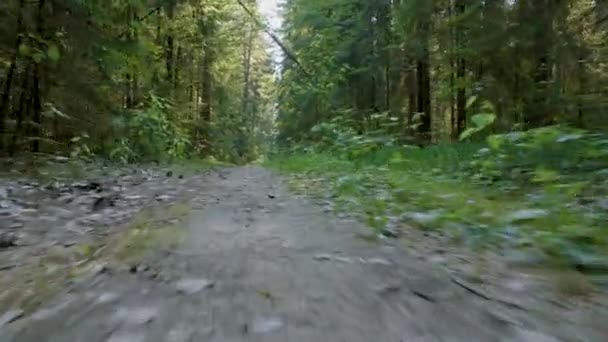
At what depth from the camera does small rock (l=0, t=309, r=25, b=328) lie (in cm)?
177

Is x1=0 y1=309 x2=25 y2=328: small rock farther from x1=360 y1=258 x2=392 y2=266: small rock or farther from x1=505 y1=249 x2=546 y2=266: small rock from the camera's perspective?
x1=505 y1=249 x2=546 y2=266: small rock

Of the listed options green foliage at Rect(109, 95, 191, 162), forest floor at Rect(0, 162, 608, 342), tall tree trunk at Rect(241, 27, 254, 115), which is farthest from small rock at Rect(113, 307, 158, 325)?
tall tree trunk at Rect(241, 27, 254, 115)

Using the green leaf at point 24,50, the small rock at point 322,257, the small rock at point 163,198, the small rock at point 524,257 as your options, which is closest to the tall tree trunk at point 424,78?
the green leaf at point 24,50

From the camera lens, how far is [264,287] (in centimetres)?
209

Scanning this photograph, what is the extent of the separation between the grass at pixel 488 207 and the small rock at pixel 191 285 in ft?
4.85

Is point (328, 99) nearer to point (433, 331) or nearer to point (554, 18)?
point (554, 18)

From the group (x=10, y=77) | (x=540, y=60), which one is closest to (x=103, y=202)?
(x=10, y=77)

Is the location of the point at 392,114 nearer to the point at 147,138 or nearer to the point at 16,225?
the point at 147,138

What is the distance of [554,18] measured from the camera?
7469mm

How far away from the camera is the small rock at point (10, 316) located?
1.77 meters

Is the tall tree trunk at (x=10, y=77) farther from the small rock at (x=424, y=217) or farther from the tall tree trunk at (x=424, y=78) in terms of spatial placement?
the tall tree trunk at (x=424, y=78)

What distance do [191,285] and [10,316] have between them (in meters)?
0.66

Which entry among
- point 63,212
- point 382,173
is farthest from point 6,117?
point 382,173

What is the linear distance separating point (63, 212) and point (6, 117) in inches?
222
